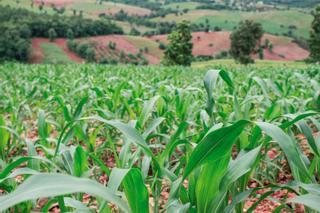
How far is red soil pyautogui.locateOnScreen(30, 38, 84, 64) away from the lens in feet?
184

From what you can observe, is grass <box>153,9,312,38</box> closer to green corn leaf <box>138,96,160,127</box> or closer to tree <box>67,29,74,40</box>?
tree <box>67,29,74,40</box>

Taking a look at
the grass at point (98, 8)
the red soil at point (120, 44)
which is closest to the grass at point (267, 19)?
the grass at point (98, 8)

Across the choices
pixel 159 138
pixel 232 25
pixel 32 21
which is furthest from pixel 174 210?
pixel 232 25

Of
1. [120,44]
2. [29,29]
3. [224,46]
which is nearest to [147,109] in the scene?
[29,29]

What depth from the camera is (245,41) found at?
56.2 meters

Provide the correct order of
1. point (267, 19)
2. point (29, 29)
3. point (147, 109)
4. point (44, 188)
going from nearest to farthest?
point (44, 188) < point (147, 109) < point (29, 29) < point (267, 19)

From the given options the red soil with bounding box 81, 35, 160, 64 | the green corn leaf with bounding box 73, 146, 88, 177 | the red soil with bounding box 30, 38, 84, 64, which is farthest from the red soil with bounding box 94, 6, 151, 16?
the green corn leaf with bounding box 73, 146, 88, 177

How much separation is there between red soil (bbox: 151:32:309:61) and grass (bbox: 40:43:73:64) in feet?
106

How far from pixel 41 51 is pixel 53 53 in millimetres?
1859

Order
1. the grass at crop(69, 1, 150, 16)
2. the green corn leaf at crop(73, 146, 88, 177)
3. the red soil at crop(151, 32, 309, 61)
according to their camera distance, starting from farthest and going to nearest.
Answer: the grass at crop(69, 1, 150, 16), the red soil at crop(151, 32, 309, 61), the green corn leaf at crop(73, 146, 88, 177)

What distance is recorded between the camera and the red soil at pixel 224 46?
3199 inches

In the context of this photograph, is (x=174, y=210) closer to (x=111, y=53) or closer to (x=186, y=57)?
(x=186, y=57)

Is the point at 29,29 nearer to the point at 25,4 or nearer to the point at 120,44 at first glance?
the point at 120,44

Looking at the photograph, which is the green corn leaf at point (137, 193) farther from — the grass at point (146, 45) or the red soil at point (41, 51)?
the grass at point (146, 45)
